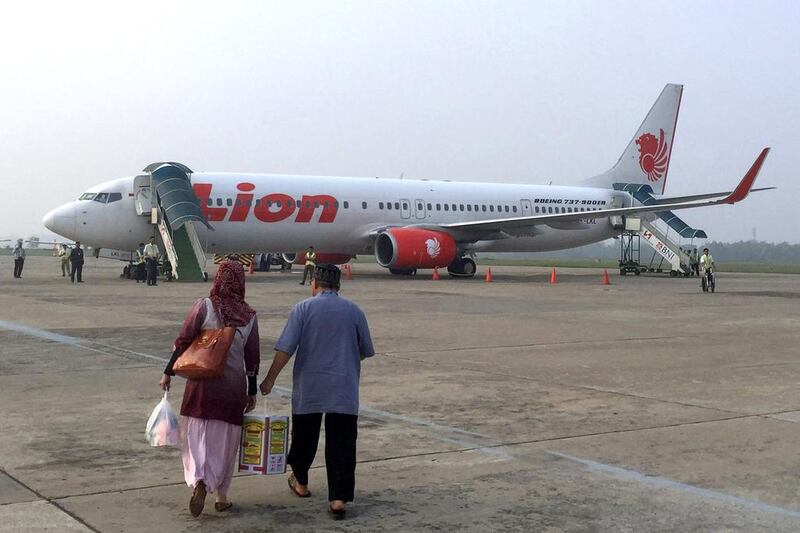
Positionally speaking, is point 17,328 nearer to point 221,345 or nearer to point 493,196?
point 221,345

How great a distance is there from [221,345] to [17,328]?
32.8ft

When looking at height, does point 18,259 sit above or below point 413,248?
below

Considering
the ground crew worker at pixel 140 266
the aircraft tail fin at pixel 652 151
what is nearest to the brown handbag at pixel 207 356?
the ground crew worker at pixel 140 266

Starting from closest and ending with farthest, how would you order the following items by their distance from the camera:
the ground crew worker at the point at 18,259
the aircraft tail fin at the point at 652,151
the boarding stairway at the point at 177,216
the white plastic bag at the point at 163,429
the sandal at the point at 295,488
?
the white plastic bag at the point at 163,429 < the sandal at the point at 295,488 < the boarding stairway at the point at 177,216 < the ground crew worker at the point at 18,259 < the aircraft tail fin at the point at 652,151

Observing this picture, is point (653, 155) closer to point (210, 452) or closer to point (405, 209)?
point (405, 209)

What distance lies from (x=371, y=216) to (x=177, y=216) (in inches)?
265

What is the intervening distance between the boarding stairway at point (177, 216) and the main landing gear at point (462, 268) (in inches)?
348

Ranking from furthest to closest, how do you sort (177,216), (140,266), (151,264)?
(140,266) → (177,216) → (151,264)

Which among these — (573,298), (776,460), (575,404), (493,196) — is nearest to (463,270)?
(493,196)

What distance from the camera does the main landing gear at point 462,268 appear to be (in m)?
33.1

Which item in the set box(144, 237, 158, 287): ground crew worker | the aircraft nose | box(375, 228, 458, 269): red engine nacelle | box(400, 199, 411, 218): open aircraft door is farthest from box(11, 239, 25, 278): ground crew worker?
box(400, 199, 411, 218): open aircraft door

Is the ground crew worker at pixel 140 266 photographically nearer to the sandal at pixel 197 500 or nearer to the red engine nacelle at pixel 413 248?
the red engine nacelle at pixel 413 248

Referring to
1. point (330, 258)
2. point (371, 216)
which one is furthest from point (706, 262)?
point (330, 258)

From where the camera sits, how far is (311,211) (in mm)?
29844
